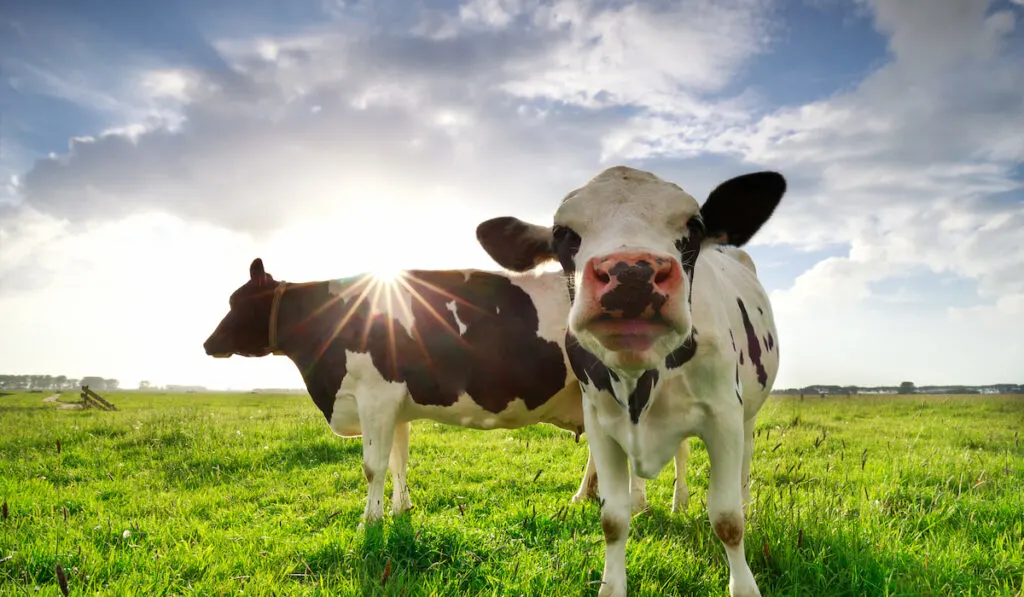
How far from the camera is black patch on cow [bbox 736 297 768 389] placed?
4559 mm

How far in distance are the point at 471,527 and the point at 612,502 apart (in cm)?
191

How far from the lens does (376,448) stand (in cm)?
584

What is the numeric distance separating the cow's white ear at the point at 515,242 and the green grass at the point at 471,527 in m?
1.85

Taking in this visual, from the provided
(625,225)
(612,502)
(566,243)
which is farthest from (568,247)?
(612,502)

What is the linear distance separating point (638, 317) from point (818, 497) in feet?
12.5

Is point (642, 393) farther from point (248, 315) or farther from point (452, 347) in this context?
point (248, 315)

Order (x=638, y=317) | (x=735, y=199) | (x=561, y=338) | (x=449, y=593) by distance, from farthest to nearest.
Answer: (x=561, y=338) → (x=449, y=593) → (x=735, y=199) → (x=638, y=317)

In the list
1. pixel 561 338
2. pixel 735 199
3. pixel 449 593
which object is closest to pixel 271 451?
pixel 561 338

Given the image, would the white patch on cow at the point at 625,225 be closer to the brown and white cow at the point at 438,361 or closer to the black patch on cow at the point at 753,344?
the black patch on cow at the point at 753,344

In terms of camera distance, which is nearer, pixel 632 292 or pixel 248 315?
pixel 632 292

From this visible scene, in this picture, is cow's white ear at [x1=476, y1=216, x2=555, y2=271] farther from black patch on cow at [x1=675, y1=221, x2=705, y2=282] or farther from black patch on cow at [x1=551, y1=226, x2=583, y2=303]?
black patch on cow at [x1=675, y1=221, x2=705, y2=282]

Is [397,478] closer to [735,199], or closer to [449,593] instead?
[449,593]

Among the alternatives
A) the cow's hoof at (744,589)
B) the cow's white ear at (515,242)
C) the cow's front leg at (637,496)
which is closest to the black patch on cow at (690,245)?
the cow's white ear at (515,242)

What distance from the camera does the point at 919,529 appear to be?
4.87 metres
